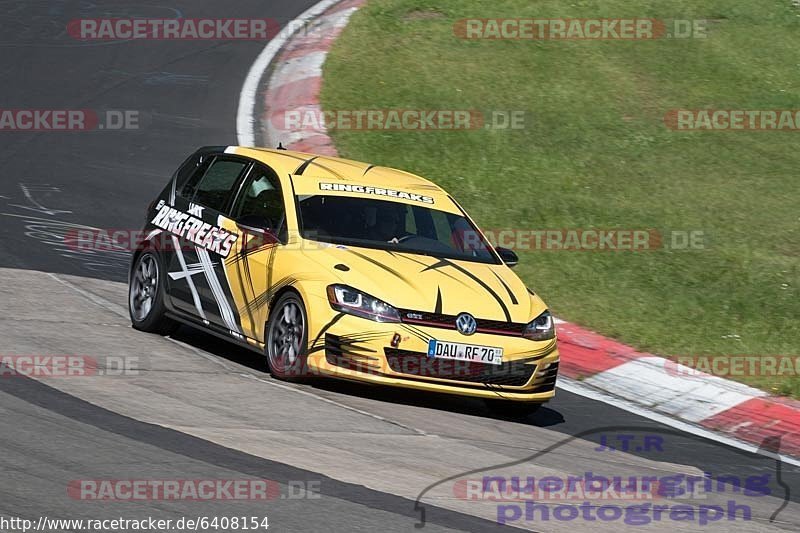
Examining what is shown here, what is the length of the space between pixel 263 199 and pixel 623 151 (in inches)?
311

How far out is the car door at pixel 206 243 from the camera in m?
9.91

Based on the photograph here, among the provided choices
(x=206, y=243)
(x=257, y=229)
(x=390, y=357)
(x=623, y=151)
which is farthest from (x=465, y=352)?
(x=623, y=151)

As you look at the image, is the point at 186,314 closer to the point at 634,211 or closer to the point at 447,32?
the point at 634,211

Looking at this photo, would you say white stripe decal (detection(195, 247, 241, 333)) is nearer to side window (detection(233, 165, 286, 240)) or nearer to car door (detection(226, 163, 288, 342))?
car door (detection(226, 163, 288, 342))

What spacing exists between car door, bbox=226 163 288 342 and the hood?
1.21 ft

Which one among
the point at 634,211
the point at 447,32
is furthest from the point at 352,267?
the point at 447,32

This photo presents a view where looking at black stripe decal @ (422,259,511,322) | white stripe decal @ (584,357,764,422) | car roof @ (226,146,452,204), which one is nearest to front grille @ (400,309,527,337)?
black stripe decal @ (422,259,511,322)

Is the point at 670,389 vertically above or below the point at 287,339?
below

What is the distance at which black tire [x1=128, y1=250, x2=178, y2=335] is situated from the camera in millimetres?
10391

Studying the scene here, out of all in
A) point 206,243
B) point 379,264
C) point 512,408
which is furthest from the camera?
point 206,243

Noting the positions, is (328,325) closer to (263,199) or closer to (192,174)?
(263,199)

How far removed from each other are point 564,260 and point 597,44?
7.68m

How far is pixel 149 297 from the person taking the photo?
10539 millimetres

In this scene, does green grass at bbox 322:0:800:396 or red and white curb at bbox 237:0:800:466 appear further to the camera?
green grass at bbox 322:0:800:396
